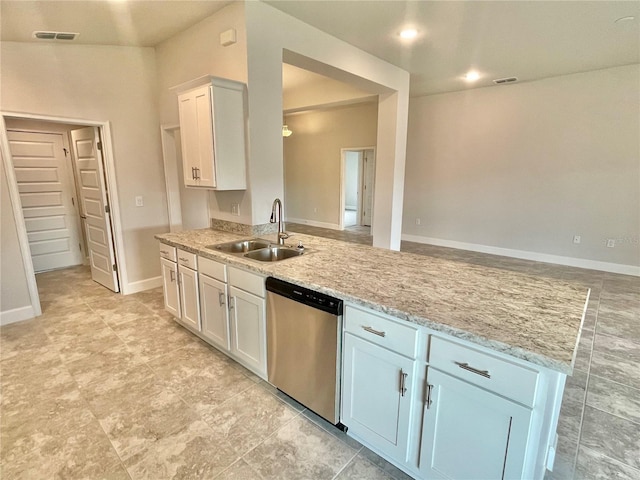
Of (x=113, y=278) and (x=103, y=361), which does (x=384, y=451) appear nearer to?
(x=103, y=361)

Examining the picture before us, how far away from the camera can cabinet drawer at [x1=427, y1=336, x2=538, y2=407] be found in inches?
46.1

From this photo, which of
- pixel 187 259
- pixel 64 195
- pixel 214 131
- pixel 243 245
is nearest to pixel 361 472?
pixel 243 245

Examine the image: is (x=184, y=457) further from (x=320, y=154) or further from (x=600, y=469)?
(x=320, y=154)

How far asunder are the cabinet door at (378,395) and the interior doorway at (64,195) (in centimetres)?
371

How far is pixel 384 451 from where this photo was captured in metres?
1.70

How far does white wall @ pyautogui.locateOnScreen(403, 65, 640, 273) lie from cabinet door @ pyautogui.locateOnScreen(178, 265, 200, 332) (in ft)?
18.1

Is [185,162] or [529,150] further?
[529,150]

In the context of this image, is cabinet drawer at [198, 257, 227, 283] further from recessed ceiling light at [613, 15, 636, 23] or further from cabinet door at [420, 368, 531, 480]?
recessed ceiling light at [613, 15, 636, 23]

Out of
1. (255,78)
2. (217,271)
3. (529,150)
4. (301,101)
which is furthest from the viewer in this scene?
(301,101)

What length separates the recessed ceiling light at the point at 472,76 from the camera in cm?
497

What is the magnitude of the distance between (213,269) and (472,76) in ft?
16.9

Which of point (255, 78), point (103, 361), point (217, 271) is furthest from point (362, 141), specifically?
point (103, 361)

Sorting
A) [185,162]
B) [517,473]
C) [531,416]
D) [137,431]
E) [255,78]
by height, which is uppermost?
[255,78]

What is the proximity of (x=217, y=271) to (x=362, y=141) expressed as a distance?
6009mm
